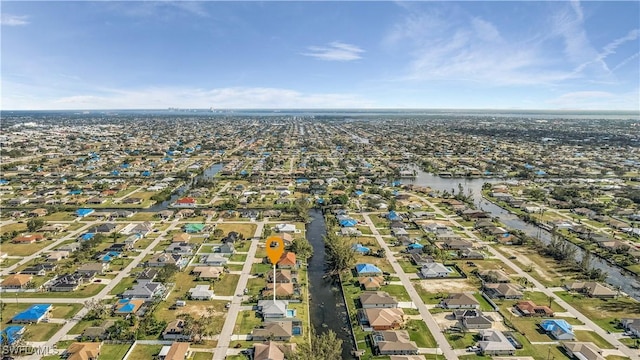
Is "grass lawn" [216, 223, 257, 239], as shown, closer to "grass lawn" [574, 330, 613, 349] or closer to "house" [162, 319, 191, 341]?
"house" [162, 319, 191, 341]

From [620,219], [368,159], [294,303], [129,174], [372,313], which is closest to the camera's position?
[372,313]

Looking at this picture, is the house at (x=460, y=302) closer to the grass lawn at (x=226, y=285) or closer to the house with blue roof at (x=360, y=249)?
the house with blue roof at (x=360, y=249)

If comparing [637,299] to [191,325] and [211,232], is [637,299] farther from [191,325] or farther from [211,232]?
[211,232]

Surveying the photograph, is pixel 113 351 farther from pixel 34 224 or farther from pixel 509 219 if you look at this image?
pixel 509 219

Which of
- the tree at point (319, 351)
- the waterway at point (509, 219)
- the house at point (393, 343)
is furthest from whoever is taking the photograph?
the waterway at point (509, 219)

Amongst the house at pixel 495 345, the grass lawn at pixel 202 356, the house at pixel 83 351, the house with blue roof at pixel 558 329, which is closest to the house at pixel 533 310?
the house with blue roof at pixel 558 329

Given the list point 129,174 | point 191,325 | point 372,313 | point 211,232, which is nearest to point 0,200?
point 129,174
